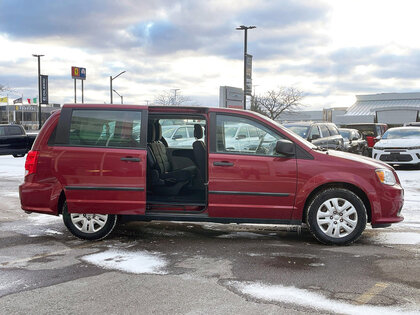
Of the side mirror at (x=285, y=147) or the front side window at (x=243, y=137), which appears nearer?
the side mirror at (x=285, y=147)

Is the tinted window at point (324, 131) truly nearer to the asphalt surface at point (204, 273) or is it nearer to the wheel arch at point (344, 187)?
the asphalt surface at point (204, 273)

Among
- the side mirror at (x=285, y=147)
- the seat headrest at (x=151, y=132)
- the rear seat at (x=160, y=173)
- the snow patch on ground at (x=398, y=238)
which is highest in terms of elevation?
the seat headrest at (x=151, y=132)

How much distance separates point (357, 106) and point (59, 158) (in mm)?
73788

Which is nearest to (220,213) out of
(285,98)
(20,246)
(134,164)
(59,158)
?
(134,164)

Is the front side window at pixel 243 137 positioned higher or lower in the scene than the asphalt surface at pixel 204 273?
higher

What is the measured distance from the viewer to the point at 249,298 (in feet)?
12.9

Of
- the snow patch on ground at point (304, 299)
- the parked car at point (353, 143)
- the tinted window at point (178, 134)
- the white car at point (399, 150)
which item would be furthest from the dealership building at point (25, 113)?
the snow patch on ground at point (304, 299)

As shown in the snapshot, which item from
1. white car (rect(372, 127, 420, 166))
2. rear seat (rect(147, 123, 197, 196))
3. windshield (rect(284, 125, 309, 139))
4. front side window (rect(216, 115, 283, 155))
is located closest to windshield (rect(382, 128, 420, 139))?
white car (rect(372, 127, 420, 166))

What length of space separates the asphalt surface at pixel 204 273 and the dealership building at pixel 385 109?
201 ft

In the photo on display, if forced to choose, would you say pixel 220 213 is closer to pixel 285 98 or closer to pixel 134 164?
pixel 134 164

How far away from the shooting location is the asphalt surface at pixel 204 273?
3805 millimetres

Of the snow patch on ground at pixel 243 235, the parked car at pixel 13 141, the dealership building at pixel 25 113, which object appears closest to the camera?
the snow patch on ground at pixel 243 235

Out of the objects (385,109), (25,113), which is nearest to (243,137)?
(385,109)

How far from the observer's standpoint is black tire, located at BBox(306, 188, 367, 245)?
5.68 m
